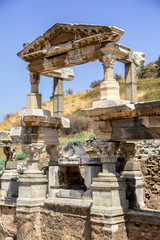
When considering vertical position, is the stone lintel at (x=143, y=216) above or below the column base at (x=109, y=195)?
below

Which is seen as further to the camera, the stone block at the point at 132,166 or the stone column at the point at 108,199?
the stone block at the point at 132,166

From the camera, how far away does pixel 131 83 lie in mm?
8078

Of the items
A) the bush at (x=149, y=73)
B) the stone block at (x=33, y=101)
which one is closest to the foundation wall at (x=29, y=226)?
the stone block at (x=33, y=101)

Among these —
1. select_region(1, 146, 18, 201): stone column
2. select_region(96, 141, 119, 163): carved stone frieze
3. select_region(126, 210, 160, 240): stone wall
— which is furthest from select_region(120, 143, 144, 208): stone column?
select_region(1, 146, 18, 201): stone column

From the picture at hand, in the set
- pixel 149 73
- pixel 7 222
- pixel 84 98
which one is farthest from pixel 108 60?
pixel 149 73

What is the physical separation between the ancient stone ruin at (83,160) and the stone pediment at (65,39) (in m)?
0.02

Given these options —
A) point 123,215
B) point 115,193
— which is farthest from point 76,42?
point 123,215

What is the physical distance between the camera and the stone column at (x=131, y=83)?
8086 mm

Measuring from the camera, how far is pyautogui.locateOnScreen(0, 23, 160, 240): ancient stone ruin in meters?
7.05

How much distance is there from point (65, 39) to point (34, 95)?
182 cm

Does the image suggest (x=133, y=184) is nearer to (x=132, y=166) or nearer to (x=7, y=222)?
(x=132, y=166)

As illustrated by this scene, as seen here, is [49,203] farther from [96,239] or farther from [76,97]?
[76,97]

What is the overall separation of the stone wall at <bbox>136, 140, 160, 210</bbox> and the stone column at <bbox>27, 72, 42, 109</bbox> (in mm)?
3391

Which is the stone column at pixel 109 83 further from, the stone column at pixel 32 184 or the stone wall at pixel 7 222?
the stone wall at pixel 7 222
